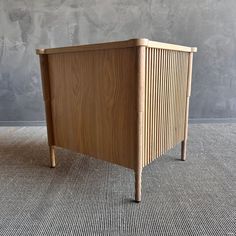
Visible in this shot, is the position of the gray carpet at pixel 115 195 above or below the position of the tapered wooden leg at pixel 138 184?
below

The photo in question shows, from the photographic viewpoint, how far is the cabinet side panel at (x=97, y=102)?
3.08ft

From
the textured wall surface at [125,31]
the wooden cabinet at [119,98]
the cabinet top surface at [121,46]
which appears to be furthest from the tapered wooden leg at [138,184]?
the textured wall surface at [125,31]

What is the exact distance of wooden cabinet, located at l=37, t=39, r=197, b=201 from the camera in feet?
3.03

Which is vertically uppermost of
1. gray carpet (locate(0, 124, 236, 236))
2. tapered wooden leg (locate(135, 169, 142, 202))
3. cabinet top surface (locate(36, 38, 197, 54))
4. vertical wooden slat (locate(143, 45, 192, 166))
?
cabinet top surface (locate(36, 38, 197, 54))

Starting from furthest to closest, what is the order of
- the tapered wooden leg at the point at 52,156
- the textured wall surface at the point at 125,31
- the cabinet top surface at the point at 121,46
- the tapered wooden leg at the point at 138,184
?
the textured wall surface at the point at 125,31 < the tapered wooden leg at the point at 52,156 < the tapered wooden leg at the point at 138,184 < the cabinet top surface at the point at 121,46

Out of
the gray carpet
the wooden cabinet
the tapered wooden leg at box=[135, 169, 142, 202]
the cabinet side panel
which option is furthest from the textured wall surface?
the tapered wooden leg at box=[135, 169, 142, 202]

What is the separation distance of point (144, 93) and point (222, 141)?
1083 mm

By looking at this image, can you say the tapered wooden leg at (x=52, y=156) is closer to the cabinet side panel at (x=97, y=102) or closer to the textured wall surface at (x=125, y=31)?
the cabinet side panel at (x=97, y=102)

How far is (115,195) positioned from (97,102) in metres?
0.44

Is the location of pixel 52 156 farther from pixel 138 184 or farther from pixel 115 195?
pixel 138 184

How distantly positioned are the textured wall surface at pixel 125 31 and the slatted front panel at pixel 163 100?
98 cm

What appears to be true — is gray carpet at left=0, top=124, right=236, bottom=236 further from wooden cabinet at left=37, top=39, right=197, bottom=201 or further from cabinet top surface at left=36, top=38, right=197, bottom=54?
cabinet top surface at left=36, top=38, right=197, bottom=54

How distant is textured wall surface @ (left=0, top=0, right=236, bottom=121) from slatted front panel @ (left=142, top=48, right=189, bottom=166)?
3.22 ft

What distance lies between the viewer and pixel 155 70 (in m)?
0.99
